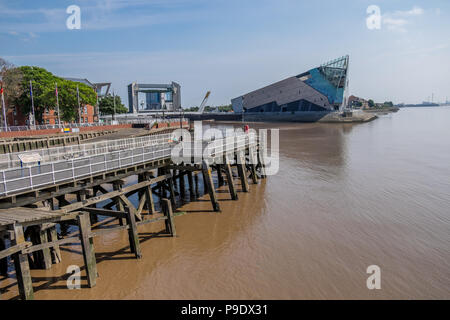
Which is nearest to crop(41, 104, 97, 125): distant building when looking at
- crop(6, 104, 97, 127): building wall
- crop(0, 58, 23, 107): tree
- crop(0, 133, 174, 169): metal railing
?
crop(6, 104, 97, 127): building wall

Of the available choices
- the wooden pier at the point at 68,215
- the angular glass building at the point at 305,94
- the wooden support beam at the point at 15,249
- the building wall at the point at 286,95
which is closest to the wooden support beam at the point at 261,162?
the wooden pier at the point at 68,215

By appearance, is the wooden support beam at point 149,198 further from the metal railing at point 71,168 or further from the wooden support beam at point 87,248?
the wooden support beam at point 87,248

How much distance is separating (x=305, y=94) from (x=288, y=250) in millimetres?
104055

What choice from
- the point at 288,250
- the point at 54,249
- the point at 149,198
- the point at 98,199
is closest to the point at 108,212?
the point at 98,199

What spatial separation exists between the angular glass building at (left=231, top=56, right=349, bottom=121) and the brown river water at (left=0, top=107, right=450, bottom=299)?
8234 cm

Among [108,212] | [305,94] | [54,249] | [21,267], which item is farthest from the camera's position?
[305,94]

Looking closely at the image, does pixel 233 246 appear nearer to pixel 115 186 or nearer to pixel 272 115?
pixel 115 186

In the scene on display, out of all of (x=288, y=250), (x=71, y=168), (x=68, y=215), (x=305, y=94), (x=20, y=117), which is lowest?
(x=288, y=250)

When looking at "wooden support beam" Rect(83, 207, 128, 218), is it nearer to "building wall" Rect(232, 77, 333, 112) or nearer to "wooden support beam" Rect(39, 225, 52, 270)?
"wooden support beam" Rect(39, 225, 52, 270)

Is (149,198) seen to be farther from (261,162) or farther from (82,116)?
(82,116)

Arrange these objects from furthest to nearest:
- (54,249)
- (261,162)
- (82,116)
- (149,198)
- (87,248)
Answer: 1. (82,116)
2. (261,162)
3. (149,198)
4. (54,249)
5. (87,248)

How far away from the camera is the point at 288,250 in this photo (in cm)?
1348

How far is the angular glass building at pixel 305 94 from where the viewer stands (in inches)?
4006
